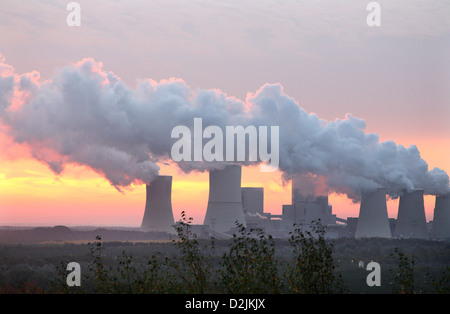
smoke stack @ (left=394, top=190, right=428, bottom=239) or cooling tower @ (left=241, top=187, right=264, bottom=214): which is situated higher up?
cooling tower @ (left=241, top=187, right=264, bottom=214)

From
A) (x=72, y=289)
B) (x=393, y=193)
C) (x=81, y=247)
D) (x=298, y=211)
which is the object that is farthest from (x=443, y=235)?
(x=72, y=289)

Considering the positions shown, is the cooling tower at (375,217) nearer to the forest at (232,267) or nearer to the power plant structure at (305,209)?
the forest at (232,267)

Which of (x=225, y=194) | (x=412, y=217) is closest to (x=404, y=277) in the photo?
(x=225, y=194)

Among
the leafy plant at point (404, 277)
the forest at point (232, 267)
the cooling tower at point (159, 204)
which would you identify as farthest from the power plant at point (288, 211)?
the leafy plant at point (404, 277)

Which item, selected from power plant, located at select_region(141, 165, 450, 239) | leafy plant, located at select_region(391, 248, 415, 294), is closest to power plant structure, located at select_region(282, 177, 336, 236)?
power plant, located at select_region(141, 165, 450, 239)

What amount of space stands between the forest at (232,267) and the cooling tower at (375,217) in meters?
0.87

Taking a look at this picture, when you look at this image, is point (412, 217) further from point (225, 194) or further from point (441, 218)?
point (225, 194)

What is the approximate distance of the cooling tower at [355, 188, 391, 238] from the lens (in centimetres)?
6081

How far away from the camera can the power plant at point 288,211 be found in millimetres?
54594

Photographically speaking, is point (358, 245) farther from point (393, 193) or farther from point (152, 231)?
point (152, 231)

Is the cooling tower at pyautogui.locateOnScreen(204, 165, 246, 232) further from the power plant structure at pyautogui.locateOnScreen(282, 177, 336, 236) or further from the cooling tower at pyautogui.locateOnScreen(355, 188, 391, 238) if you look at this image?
the power plant structure at pyautogui.locateOnScreen(282, 177, 336, 236)
